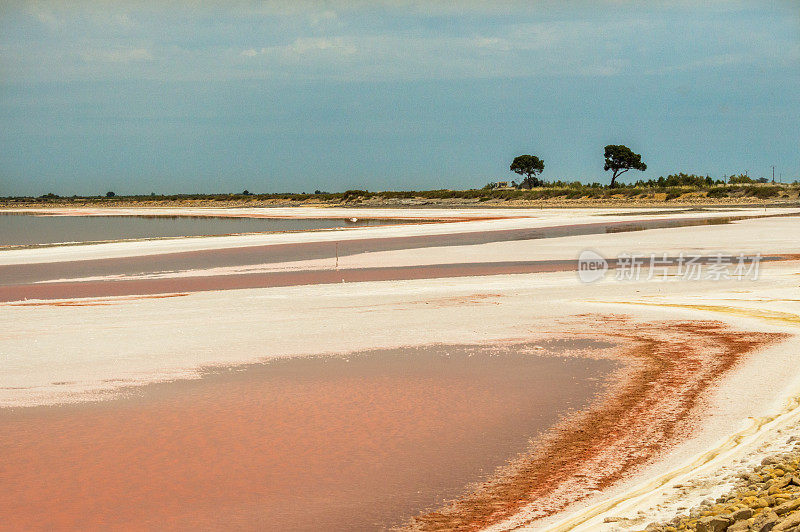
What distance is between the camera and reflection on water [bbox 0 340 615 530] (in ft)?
22.2

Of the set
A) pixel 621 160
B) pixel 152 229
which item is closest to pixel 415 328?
pixel 152 229

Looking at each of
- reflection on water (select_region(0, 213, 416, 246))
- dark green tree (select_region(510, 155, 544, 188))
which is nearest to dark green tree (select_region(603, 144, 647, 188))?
dark green tree (select_region(510, 155, 544, 188))

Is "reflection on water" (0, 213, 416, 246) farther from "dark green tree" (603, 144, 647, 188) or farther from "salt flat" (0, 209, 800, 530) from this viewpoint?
"dark green tree" (603, 144, 647, 188)

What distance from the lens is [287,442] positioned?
8523mm

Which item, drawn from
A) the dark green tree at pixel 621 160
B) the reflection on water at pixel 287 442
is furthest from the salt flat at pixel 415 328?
the dark green tree at pixel 621 160

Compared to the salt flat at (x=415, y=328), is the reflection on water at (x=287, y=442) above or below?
below

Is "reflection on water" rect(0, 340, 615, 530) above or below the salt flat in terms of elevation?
below

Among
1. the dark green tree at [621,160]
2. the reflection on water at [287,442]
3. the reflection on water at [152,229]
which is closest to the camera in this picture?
the reflection on water at [287,442]

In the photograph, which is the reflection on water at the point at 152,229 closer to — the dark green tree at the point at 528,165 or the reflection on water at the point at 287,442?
the reflection on water at the point at 287,442

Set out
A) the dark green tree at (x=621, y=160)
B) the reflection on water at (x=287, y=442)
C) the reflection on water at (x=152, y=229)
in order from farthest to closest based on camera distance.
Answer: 1. the dark green tree at (x=621, y=160)
2. the reflection on water at (x=152, y=229)
3. the reflection on water at (x=287, y=442)

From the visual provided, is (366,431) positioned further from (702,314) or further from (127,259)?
(127,259)

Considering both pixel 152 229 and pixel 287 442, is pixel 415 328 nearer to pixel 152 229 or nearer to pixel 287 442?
pixel 287 442

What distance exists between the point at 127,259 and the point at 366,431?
26.1 m

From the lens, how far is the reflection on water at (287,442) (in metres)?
6.78
